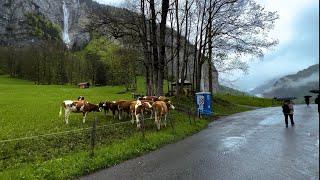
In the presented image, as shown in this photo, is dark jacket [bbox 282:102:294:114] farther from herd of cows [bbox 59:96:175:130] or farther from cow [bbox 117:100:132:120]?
cow [bbox 117:100:132:120]

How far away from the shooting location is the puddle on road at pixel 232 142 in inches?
709

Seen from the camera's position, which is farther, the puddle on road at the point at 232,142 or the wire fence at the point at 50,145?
the puddle on road at the point at 232,142

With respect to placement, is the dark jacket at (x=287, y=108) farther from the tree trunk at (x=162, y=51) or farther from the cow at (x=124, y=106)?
the tree trunk at (x=162, y=51)

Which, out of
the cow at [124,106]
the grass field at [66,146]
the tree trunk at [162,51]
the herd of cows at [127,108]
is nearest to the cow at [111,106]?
the herd of cows at [127,108]

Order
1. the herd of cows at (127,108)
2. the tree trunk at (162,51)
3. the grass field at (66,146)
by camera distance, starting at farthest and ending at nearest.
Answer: the tree trunk at (162,51)
the herd of cows at (127,108)
the grass field at (66,146)

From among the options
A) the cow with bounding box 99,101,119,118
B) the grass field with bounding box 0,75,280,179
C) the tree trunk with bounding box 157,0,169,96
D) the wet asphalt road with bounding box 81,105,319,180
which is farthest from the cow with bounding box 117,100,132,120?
the tree trunk with bounding box 157,0,169,96

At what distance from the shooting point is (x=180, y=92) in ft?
169

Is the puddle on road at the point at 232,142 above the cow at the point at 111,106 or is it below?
below

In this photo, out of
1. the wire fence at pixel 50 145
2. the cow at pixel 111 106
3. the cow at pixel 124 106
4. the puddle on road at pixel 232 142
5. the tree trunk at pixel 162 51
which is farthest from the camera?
the tree trunk at pixel 162 51

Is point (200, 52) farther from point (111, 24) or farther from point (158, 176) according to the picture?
point (158, 176)

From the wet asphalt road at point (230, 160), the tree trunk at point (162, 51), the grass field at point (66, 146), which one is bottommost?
the wet asphalt road at point (230, 160)

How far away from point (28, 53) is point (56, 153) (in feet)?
314

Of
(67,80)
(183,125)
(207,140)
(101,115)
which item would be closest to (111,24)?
(101,115)

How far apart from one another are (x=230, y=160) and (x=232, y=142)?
4860 mm
